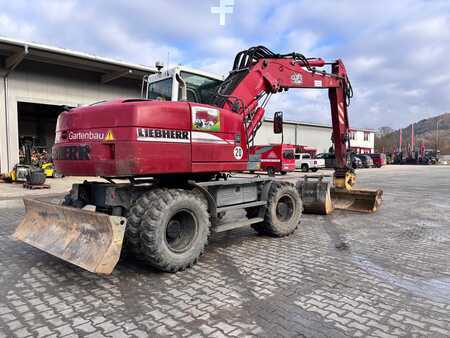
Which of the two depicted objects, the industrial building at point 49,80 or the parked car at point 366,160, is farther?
the parked car at point 366,160

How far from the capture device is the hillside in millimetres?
79750

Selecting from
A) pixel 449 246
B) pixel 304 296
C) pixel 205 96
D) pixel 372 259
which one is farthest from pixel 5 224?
pixel 449 246

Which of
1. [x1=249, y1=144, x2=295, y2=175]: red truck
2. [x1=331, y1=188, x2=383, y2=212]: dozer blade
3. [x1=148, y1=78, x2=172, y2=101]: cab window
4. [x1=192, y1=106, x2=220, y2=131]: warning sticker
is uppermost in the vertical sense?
[x1=148, y1=78, x2=172, y2=101]: cab window

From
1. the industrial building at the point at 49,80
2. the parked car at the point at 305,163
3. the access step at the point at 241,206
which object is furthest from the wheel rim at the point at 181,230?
the parked car at the point at 305,163

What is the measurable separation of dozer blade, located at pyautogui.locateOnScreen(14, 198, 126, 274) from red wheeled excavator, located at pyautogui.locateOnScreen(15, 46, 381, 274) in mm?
14

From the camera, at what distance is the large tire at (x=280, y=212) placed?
686 centimetres

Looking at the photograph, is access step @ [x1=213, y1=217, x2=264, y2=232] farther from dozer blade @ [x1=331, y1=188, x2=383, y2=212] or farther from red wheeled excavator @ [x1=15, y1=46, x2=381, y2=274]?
dozer blade @ [x1=331, y1=188, x2=383, y2=212]

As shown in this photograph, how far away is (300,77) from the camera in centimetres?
830

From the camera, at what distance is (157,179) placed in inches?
221

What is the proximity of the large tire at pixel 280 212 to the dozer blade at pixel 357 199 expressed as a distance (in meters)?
3.52

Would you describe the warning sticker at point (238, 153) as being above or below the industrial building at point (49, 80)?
below

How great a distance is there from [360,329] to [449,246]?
13.4 ft

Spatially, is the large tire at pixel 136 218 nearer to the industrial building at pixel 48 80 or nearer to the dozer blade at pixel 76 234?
the dozer blade at pixel 76 234

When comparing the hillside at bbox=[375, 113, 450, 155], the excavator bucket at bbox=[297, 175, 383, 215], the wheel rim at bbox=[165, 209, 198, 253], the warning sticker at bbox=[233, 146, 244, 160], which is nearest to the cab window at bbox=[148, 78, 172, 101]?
the warning sticker at bbox=[233, 146, 244, 160]
